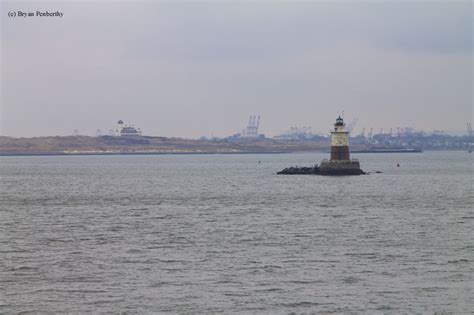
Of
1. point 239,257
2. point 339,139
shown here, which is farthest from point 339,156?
point 239,257

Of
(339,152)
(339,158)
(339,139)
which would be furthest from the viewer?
(339,158)

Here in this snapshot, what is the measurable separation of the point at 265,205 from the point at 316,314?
33527 millimetres

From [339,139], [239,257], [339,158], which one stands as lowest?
[239,257]

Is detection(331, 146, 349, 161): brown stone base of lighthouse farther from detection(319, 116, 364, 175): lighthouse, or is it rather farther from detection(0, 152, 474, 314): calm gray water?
detection(0, 152, 474, 314): calm gray water

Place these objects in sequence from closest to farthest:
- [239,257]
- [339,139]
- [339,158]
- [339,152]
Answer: [239,257], [339,139], [339,152], [339,158]

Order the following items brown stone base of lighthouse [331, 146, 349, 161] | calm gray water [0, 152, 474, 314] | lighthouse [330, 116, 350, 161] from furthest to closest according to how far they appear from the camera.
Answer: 1. brown stone base of lighthouse [331, 146, 349, 161]
2. lighthouse [330, 116, 350, 161]
3. calm gray water [0, 152, 474, 314]

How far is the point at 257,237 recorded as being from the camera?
36.2 meters

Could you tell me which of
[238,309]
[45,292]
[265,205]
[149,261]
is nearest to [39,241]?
[149,261]

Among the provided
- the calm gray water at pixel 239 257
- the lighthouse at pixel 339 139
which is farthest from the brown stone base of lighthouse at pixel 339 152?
the calm gray water at pixel 239 257

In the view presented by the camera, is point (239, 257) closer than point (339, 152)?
Yes

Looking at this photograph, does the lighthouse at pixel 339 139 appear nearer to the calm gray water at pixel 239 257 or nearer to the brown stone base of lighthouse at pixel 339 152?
the brown stone base of lighthouse at pixel 339 152

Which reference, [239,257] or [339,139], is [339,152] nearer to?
[339,139]

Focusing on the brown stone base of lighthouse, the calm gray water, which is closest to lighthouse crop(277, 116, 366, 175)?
the brown stone base of lighthouse

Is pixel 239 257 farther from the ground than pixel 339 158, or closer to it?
closer to it
